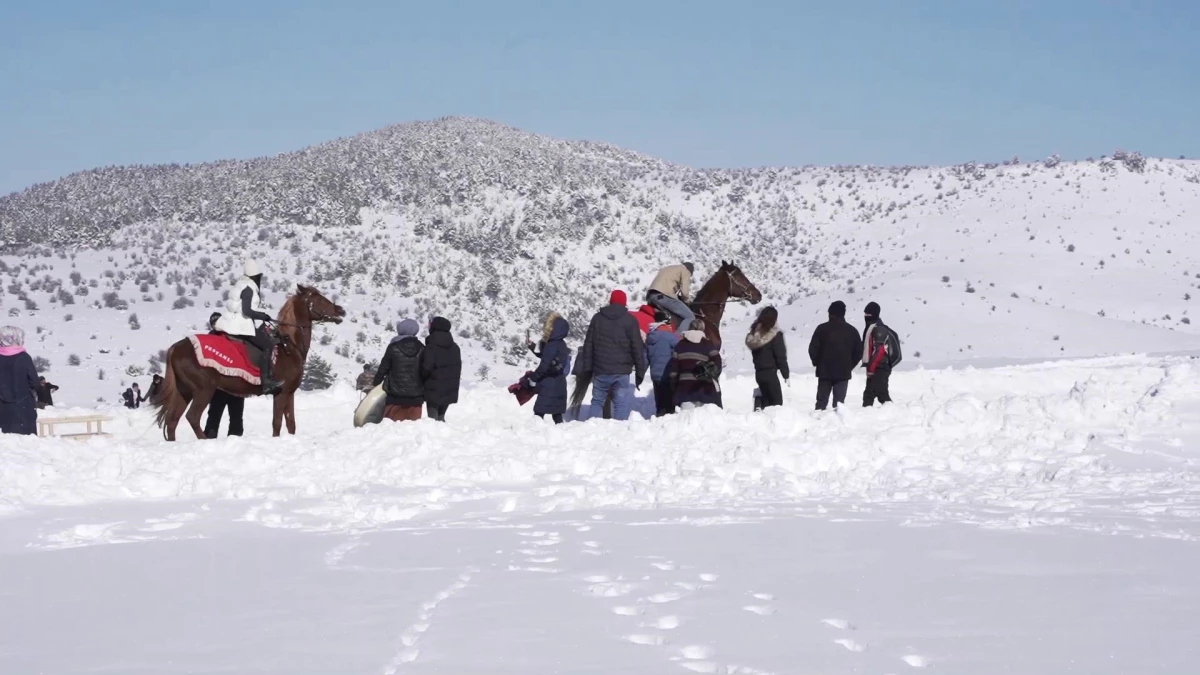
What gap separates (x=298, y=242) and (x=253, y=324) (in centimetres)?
3948

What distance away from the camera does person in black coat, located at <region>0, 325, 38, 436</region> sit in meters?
13.4

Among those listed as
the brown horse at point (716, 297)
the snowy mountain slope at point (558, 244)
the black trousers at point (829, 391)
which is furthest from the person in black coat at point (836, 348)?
the snowy mountain slope at point (558, 244)

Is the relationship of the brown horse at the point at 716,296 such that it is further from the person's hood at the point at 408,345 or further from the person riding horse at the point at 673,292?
the person's hood at the point at 408,345

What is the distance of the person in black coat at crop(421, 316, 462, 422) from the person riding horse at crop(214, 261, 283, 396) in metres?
2.19

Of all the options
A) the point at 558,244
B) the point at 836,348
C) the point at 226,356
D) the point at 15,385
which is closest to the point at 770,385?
the point at 836,348

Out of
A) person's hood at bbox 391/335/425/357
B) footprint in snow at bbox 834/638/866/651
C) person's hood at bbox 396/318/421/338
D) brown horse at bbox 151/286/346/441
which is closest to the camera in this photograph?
footprint in snow at bbox 834/638/866/651

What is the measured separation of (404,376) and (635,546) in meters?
7.31

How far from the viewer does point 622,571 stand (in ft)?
23.2

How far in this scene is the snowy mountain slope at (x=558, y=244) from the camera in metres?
37.3

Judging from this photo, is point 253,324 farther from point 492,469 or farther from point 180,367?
point 492,469

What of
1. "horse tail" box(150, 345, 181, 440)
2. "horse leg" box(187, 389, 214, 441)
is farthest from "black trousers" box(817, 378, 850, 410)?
"horse tail" box(150, 345, 181, 440)

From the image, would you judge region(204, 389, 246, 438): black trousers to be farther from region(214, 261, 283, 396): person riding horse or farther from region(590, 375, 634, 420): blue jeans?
region(590, 375, 634, 420): blue jeans

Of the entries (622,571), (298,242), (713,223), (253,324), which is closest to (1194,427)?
(622,571)

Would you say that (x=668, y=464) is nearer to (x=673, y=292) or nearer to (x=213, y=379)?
(x=673, y=292)
